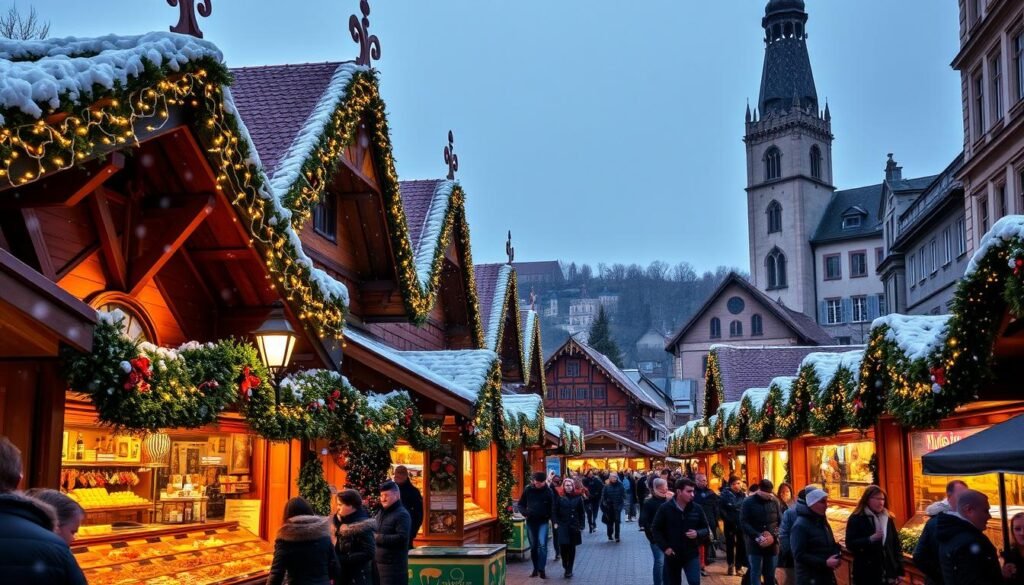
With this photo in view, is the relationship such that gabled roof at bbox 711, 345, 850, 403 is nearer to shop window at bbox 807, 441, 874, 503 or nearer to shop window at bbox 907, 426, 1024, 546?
shop window at bbox 807, 441, 874, 503

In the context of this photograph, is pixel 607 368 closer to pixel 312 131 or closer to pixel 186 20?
pixel 312 131

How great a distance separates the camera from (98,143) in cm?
693

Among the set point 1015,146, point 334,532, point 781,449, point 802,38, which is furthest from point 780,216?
point 334,532

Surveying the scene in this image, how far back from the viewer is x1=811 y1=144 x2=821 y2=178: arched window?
3637 inches

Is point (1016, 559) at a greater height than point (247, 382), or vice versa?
point (247, 382)

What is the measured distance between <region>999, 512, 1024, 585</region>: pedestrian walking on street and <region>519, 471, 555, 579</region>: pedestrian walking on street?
10578mm

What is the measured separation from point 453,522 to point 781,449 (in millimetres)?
8228

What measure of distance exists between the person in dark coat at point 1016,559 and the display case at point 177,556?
6.36m

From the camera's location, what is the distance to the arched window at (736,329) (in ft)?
225

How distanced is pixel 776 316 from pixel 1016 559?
59.8 metres

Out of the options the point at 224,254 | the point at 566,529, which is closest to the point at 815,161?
the point at 566,529

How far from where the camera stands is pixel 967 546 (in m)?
7.20

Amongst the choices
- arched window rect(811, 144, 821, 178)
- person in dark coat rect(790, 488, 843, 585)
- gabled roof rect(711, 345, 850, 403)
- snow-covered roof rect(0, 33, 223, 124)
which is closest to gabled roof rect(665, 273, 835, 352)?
arched window rect(811, 144, 821, 178)

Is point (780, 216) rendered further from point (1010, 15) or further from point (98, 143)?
point (98, 143)
